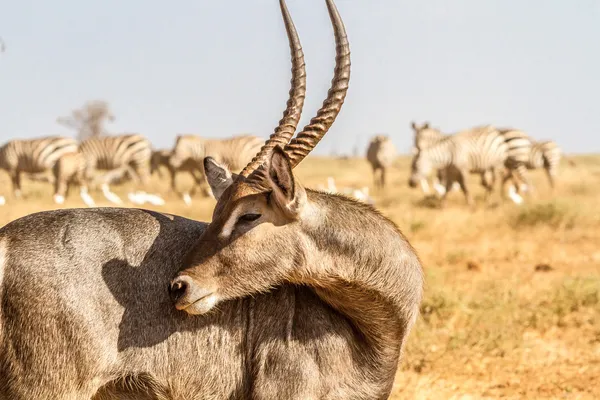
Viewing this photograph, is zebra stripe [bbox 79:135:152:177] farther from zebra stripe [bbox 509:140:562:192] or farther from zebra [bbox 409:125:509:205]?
zebra stripe [bbox 509:140:562:192]

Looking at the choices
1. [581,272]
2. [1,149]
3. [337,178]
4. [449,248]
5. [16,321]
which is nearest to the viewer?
[16,321]

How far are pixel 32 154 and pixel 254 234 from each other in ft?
91.5

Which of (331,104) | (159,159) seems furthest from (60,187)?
(331,104)

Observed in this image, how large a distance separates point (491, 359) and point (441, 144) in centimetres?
1864

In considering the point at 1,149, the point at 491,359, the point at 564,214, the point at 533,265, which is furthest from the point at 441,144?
the point at 491,359

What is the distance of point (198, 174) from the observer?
3350 centimetres

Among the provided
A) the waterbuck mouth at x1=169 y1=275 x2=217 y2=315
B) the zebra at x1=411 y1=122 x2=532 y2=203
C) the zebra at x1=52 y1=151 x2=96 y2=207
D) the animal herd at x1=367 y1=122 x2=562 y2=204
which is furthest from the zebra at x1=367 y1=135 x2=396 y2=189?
the waterbuck mouth at x1=169 y1=275 x2=217 y2=315

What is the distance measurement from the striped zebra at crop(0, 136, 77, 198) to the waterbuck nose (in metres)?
27.1

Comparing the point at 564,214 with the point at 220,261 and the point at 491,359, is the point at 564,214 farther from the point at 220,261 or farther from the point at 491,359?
the point at 220,261

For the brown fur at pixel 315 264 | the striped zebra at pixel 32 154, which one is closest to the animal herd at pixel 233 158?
the striped zebra at pixel 32 154

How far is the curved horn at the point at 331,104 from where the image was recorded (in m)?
5.02

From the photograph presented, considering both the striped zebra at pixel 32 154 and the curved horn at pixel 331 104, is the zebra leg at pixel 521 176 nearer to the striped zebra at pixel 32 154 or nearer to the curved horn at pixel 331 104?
the striped zebra at pixel 32 154

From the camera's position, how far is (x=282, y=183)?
4766mm

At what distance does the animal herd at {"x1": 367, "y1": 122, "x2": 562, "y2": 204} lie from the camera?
85.1 ft
